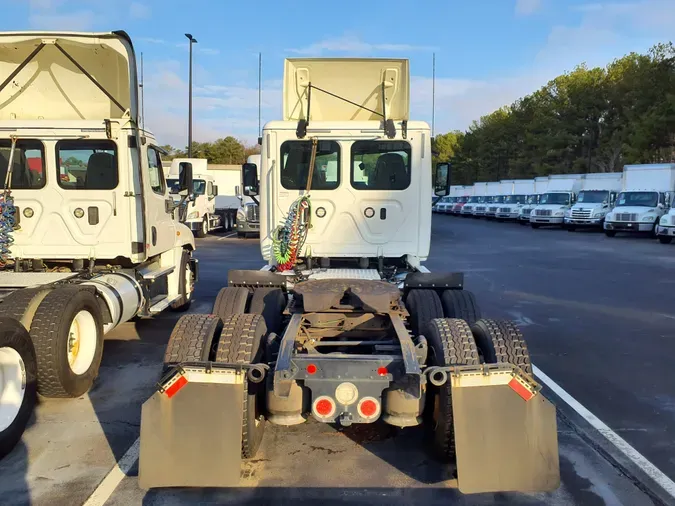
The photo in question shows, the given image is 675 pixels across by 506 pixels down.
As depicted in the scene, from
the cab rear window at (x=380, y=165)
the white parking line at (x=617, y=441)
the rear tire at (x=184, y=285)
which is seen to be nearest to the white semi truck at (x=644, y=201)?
the cab rear window at (x=380, y=165)

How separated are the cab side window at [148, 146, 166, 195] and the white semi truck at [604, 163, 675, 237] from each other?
2310 cm

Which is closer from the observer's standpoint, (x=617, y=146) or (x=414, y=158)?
(x=414, y=158)

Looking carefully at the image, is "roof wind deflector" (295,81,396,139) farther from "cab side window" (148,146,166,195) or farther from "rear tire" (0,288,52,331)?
"rear tire" (0,288,52,331)

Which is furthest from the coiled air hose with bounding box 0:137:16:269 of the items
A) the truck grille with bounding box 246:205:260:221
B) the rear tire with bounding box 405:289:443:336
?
the truck grille with bounding box 246:205:260:221

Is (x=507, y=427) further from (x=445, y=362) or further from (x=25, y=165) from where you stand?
(x=25, y=165)

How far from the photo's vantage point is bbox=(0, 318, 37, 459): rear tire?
14.3 feet

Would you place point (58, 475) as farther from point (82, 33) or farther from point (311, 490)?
point (82, 33)

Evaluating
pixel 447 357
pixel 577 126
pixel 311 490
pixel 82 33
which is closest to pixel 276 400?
pixel 311 490

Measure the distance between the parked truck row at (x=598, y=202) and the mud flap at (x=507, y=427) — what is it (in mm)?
19906

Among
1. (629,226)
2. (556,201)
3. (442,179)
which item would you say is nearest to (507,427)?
(442,179)

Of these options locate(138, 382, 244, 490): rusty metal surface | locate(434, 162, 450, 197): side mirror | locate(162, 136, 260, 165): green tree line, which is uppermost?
locate(162, 136, 260, 165): green tree line

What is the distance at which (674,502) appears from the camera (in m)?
3.81

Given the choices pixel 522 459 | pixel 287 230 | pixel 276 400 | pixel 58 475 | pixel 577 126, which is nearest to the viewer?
pixel 522 459

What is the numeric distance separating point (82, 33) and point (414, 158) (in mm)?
4368
